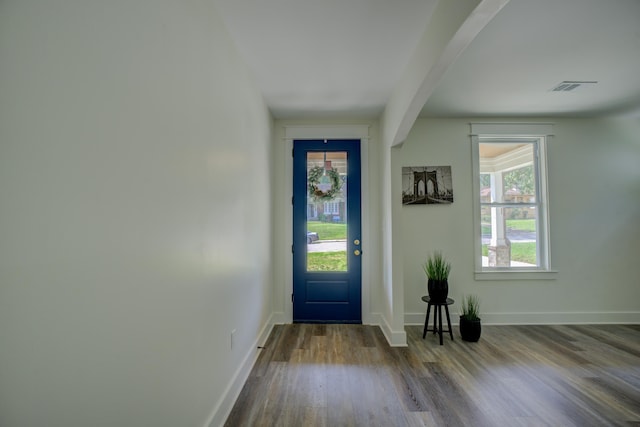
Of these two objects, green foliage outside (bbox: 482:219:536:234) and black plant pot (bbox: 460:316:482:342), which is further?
green foliage outside (bbox: 482:219:536:234)

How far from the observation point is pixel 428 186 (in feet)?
11.7

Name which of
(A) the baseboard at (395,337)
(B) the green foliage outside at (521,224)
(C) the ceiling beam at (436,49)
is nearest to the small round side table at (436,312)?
(A) the baseboard at (395,337)

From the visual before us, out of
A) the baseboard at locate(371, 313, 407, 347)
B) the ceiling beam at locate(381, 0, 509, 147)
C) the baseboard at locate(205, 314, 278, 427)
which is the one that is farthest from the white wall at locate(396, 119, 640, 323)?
the baseboard at locate(205, 314, 278, 427)

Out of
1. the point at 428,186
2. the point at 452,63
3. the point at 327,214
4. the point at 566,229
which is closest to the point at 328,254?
the point at 327,214

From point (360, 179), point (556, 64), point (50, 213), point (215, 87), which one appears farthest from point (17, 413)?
point (556, 64)

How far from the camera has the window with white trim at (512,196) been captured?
11.7ft

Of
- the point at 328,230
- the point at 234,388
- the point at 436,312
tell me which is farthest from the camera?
the point at 328,230

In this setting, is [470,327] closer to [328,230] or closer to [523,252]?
[523,252]

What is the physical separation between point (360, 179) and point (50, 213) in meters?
3.19

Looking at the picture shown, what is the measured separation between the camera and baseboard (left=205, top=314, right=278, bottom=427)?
1688mm

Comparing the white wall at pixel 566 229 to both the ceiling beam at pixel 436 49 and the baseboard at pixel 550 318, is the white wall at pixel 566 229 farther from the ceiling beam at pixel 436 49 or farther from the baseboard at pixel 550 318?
the ceiling beam at pixel 436 49

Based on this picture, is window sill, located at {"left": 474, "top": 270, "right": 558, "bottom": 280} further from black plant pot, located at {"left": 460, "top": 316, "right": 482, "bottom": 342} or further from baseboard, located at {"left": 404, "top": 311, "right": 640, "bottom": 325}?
black plant pot, located at {"left": 460, "top": 316, "right": 482, "bottom": 342}

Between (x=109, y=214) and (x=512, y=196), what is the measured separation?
4264 millimetres

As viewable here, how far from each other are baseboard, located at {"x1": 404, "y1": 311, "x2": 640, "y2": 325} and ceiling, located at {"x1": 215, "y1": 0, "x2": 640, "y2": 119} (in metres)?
2.54
